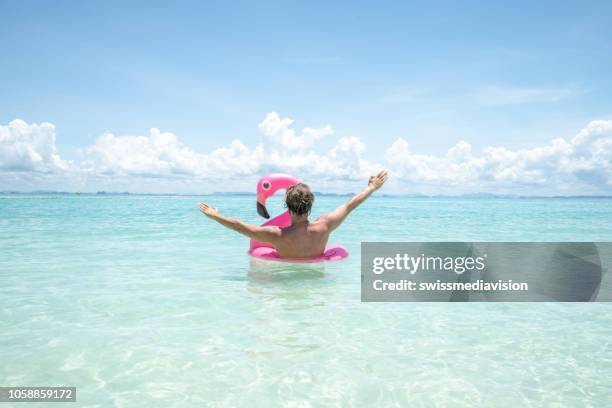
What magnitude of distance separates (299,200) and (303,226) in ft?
1.47

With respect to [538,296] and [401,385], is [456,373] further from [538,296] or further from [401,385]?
[538,296]

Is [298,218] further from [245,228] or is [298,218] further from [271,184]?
[271,184]

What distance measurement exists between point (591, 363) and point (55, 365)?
389 centimetres

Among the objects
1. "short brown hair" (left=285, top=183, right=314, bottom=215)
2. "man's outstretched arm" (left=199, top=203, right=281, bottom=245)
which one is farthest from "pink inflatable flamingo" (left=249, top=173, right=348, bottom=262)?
"short brown hair" (left=285, top=183, right=314, bottom=215)

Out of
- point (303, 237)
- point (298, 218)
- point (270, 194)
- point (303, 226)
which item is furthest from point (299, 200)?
point (270, 194)

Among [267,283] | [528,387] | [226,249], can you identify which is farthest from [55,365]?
[226,249]

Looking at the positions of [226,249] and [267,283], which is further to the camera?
[226,249]

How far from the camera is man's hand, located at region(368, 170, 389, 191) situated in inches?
205

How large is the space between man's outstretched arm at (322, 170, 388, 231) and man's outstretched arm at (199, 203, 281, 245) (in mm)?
700

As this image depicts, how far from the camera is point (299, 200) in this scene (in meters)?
5.13

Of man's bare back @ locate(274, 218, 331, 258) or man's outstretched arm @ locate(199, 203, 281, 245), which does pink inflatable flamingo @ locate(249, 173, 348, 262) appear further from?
man's outstretched arm @ locate(199, 203, 281, 245)

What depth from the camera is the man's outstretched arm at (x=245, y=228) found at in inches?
177

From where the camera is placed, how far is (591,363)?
3041 mm

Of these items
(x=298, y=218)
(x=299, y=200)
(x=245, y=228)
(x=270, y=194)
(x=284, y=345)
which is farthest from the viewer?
(x=270, y=194)
